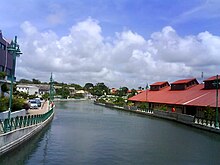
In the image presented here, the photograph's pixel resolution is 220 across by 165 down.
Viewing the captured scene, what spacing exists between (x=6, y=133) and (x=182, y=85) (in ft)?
200

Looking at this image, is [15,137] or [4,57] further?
[4,57]

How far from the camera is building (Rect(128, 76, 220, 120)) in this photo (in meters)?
48.8

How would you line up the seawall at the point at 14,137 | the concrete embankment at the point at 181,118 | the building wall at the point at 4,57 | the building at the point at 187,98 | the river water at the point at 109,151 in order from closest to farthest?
the seawall at the point at 14,137 < the river water at the point at 109,151 < the concrete embankment at the point at 181,118 < the building wall at the point at 4,57 < the building at the point at 187,98

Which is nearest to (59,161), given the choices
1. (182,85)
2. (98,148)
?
(98,148)

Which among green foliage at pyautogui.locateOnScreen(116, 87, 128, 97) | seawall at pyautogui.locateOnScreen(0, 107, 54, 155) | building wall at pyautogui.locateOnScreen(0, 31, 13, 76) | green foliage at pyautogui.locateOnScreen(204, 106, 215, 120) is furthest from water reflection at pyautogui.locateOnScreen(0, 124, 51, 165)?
green foliage at pyautogui.locateOnScreen(116, 87, 128, 97)

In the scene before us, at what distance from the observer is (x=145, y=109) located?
236ft

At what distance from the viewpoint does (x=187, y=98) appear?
190 ft

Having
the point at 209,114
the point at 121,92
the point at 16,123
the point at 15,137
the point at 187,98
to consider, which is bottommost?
the point at 15,137

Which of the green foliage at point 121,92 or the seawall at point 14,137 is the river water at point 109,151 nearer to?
the seawall at point 14,137

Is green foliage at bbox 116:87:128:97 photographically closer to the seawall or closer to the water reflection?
the seawall

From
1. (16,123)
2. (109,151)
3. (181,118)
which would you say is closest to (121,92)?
(181,118)

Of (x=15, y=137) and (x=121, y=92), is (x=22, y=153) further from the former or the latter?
(x=121, y=92)

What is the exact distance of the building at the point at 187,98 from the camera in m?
48.8

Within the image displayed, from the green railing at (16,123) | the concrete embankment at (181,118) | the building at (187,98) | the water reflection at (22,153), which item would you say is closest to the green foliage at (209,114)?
the concrete embankment at (181,118)
